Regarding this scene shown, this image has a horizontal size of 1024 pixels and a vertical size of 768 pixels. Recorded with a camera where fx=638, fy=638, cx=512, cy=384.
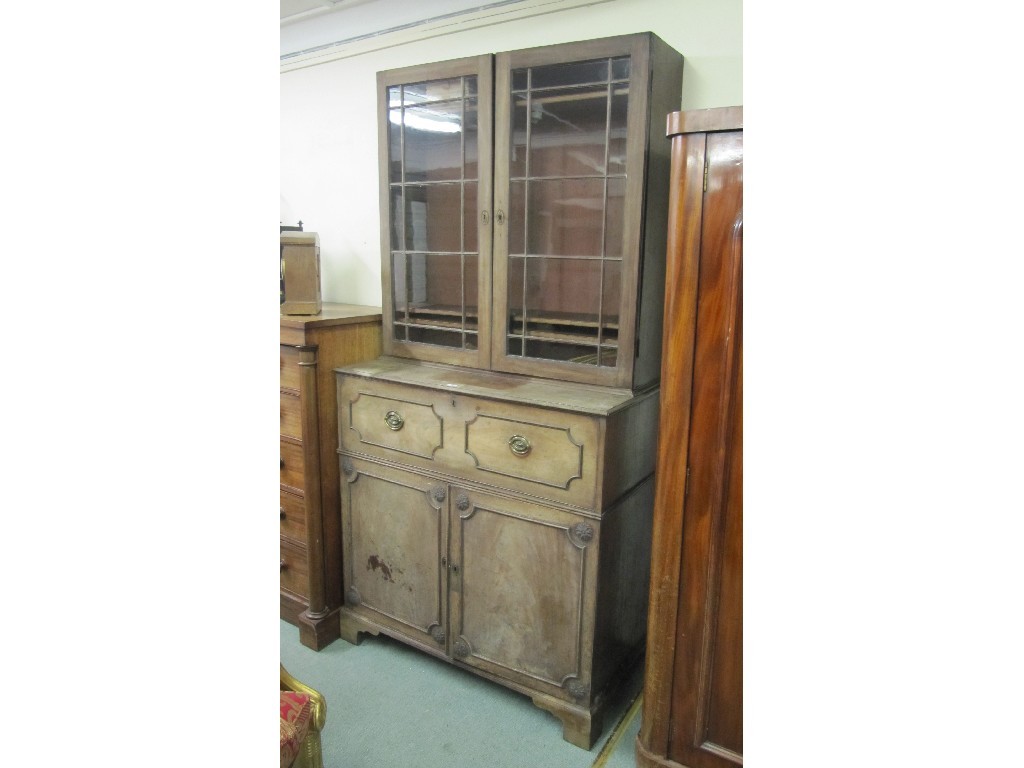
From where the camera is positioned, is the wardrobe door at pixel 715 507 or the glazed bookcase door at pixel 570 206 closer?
the wardrobe door at pixel 715 507

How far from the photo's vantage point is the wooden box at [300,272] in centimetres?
193

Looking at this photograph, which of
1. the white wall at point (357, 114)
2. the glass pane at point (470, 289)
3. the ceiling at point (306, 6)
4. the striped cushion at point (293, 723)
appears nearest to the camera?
the striped cushion at point (293, 723)

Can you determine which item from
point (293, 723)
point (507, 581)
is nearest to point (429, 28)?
point (507, 581)

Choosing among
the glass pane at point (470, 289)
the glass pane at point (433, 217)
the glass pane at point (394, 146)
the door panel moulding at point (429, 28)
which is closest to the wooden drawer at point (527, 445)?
the glass pane at point (470, 289)

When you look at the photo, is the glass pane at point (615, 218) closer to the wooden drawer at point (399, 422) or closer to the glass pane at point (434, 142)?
the glass pane at point (434, 142)

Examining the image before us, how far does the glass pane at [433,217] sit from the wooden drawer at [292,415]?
563mm

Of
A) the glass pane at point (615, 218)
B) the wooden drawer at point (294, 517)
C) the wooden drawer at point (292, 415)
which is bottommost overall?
the wooden drawer at point (294, 517)

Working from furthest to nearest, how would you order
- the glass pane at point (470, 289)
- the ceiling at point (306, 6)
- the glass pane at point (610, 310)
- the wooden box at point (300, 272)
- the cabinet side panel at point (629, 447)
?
the ceiling at point (306, 6) → the wooden box at point (300, 272) → the glass pane at point (470, 289) → the glass pane at point (610, 310) → the cabinet side panel at point (629, 447)

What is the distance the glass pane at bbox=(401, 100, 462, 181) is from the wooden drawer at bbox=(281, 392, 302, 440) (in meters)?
0.73

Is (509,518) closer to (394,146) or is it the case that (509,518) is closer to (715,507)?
(715,507)
